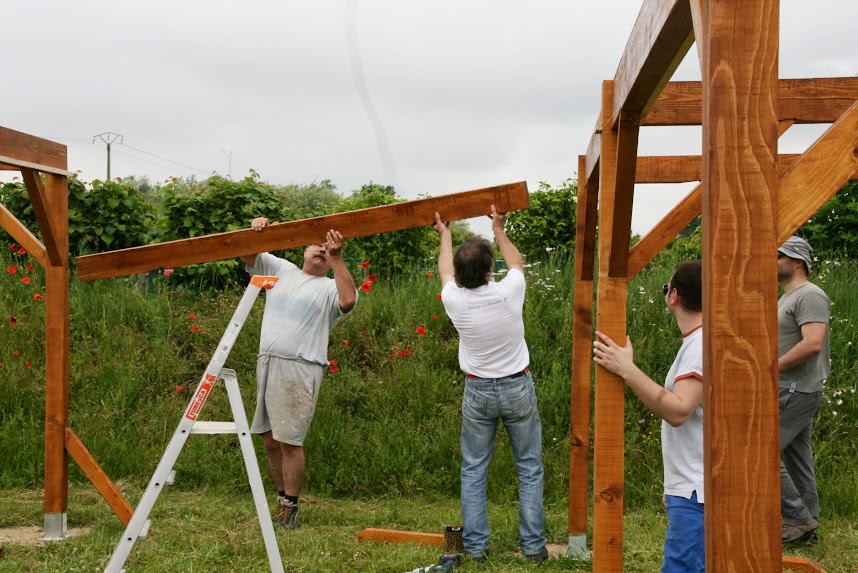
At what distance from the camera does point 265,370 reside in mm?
5480

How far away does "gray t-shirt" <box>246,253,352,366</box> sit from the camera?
5.40 m

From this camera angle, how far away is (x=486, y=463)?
15.9 feet

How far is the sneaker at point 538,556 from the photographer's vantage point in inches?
187

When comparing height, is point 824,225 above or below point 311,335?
above

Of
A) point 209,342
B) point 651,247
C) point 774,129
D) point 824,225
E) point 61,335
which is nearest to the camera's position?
point 774,129

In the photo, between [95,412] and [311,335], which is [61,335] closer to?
[311,335]

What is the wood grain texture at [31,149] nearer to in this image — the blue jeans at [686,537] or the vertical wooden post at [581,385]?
the vertical wooden post at [581,385]

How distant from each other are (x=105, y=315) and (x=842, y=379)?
7.08 meters

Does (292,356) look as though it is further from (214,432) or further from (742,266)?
(742,266)

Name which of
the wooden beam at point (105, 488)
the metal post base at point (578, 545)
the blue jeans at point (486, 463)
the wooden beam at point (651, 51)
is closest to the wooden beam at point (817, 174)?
the wooden beam at point (651, 51)

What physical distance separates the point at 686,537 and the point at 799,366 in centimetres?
262

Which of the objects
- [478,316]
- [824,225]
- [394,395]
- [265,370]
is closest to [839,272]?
[824,225]

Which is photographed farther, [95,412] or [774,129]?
[95,412]

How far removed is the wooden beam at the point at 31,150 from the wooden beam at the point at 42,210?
98mm
